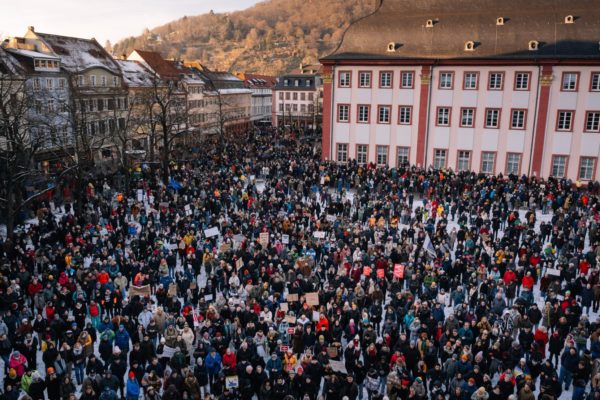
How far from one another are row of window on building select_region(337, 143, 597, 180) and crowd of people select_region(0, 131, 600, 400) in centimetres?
902

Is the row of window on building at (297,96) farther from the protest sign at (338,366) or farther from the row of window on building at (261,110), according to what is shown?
the protest sign at (338,366)

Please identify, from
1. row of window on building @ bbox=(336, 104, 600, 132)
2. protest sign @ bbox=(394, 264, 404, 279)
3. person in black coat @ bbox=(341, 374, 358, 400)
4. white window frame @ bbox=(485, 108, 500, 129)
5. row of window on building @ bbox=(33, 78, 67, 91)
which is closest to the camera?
person in black coat @ bbox=(341, 374, 358, 400)

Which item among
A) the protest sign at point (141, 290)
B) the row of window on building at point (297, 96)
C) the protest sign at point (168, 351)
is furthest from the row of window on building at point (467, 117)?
the row of window on building at point (297, 96)

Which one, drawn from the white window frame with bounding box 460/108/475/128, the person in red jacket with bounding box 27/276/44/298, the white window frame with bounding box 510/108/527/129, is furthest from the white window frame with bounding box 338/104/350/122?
the person in red jacket with bounding box 27/276/44/298

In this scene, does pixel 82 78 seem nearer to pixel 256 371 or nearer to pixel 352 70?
pixel 352 70

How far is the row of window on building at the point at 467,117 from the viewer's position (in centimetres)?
3453

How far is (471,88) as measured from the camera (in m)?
37.1

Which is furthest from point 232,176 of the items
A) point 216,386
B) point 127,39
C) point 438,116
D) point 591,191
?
point 127,39

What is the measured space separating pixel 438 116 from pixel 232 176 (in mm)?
17116

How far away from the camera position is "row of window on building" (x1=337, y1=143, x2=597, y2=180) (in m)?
35.3

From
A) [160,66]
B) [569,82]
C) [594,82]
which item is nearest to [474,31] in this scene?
[569,82]

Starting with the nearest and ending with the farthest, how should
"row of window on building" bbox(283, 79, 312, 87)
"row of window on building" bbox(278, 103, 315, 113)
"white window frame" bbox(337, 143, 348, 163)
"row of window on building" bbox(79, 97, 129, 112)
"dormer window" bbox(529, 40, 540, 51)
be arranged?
"dormer window" bbox(529, 40, 540, 51), "white window frame" bbox(337, 143, 348, 163), "row of window on building" bbox(79, 97, 129, 112), "row of window on building" bbox(283, 79, 312, 87), "row of window on building" bbox(278, 103, 315, 113)

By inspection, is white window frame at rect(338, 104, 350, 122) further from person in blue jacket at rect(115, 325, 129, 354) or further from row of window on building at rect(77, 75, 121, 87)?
person in blue jacket at rect(115, 325, 129, 354)

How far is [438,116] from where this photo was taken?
38.4m
